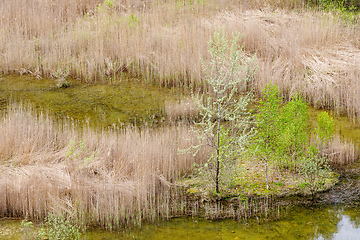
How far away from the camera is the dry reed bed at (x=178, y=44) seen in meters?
8.52

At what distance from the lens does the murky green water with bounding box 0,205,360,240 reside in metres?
4.49

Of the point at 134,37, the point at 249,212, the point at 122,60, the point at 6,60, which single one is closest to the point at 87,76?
the point at 122,60

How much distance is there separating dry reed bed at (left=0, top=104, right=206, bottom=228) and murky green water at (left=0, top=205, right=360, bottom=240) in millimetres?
200

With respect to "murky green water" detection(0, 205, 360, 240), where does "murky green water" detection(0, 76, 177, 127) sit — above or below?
above

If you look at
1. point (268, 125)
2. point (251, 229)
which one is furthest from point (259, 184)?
point (251, 229)

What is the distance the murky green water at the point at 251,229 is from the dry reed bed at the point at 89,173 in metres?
0.20

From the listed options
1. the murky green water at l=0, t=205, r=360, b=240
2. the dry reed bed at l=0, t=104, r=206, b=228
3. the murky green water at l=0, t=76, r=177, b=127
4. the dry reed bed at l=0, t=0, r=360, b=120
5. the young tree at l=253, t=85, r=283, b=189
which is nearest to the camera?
the murky green water at l=0, t=205, r=360, b=240

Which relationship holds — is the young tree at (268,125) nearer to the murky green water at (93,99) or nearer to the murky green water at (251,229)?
the murky green water at (251,229)

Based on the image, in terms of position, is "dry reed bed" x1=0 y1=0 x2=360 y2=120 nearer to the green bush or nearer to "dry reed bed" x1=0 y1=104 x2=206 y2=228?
"dry reed bed" x1=0 y1=104 x2=206 y2=228

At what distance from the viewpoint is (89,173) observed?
18.2 feet

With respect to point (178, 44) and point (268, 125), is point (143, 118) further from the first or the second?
point (268, 125)

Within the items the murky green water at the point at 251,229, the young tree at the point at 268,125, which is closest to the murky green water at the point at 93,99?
the young tree at the point at 268,125

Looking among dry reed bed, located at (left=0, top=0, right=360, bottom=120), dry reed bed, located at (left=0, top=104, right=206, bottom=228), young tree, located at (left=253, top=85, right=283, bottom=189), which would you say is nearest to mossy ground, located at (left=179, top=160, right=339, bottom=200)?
young tree, located at (left=253, top=85, right=283, bottom=189)

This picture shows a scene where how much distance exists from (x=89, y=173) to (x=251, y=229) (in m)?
2.45
